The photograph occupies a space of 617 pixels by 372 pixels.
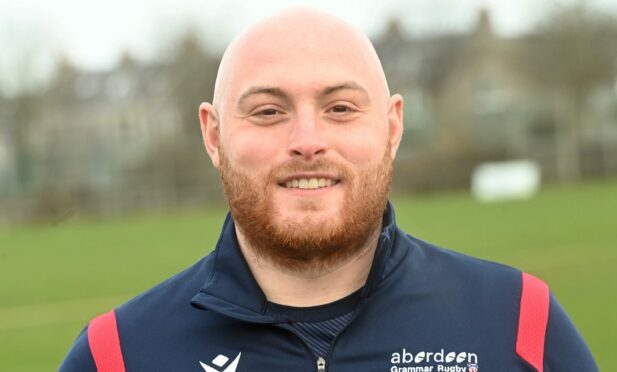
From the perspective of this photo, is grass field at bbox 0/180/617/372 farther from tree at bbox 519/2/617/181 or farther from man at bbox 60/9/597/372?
tree at bbox 519/2/617/181

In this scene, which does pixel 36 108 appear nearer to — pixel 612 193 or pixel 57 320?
pixel 612 193

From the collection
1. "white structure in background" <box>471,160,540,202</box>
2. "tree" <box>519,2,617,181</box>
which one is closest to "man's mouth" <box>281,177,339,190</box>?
"white structure in background" <box>471,160,540,202</box>

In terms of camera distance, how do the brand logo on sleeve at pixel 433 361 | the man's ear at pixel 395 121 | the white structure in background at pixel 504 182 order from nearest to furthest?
1. the brand logo on sleeve at pixel 433 361
2. the man's ear at pixel 395 121
3. the white structure in background at pixel 504 182

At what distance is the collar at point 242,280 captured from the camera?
255cm

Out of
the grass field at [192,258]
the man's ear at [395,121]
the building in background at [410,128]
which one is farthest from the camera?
the building in background at [410,128]

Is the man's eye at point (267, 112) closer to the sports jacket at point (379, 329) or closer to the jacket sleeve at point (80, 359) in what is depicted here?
the sports jacket at point (379, 329)

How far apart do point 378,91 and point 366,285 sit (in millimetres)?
456

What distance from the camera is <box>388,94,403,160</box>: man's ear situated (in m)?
2.62

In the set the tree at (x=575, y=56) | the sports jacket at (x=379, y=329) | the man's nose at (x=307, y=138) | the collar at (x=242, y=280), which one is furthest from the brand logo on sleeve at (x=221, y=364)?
the tree at (x=575, y=56)

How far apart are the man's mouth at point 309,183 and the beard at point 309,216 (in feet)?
0.07

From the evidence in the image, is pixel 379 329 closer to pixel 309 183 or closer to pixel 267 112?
pixel 309 183

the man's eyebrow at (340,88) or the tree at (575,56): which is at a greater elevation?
the man's eyebrow at (340,88)

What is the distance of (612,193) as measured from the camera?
1304 inches

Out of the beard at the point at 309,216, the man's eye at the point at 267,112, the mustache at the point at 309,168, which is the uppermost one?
the man's eye at the point at 267,112
